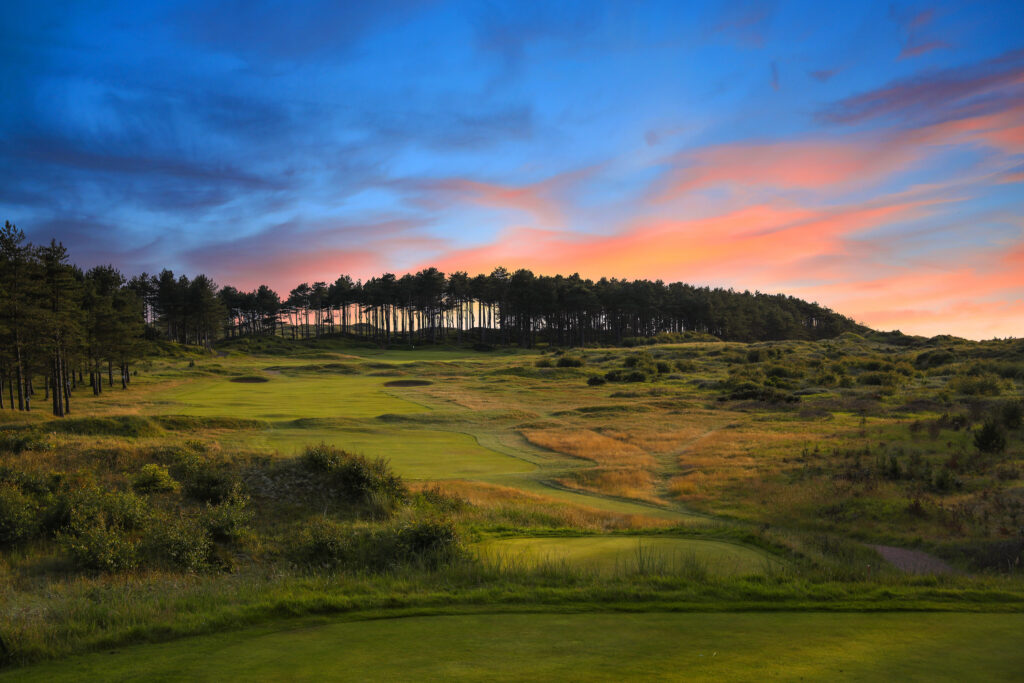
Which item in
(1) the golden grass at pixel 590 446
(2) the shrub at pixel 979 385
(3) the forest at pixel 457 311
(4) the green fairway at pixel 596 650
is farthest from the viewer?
(3) the forest at pixel 457 311

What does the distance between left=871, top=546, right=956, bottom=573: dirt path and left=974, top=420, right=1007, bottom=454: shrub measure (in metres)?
12.5

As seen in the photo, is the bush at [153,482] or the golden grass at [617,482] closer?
the bush at [153,482]

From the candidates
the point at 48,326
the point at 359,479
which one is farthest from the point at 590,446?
the point at 48,326

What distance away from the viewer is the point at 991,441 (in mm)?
24547

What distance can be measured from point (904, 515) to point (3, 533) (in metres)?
24.1

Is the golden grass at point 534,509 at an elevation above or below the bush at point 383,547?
below

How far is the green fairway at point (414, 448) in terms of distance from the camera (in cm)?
2744

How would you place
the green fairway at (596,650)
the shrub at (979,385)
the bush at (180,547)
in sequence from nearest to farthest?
the green fairway at (596,650) → the bush at (180,547) → the shrub at (979,385)

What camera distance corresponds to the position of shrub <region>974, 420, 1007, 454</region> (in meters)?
24.4

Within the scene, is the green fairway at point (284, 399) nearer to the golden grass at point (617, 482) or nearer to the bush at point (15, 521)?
the golden grass at point (617, 482)

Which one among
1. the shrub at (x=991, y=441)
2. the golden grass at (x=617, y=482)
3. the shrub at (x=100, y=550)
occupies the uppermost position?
the shrub at (x=100, y=550)

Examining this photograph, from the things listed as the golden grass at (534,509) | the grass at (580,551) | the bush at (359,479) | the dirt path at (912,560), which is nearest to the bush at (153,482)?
the grass at (580,551)

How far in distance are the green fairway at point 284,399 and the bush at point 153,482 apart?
72.7ft

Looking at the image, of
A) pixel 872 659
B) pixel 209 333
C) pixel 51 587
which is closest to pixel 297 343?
pixel 209 333
